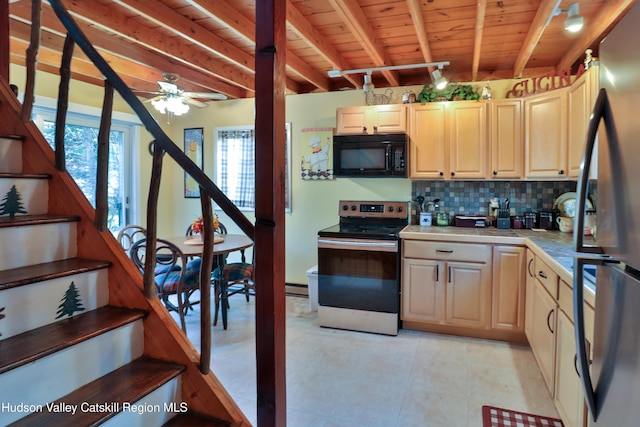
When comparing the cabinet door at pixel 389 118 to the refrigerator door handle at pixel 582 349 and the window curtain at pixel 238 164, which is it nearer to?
the window curtain at pixel 238 164

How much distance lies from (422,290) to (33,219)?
2806mm

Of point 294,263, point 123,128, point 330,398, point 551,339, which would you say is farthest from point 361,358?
point 123,128

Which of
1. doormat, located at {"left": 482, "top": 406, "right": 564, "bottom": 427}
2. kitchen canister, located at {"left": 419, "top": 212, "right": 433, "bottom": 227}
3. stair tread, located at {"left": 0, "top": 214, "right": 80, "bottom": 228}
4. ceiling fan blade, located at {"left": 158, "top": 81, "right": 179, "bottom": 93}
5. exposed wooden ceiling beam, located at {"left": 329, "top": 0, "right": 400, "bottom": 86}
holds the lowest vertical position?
doormat, located at {"left": 482, "top": 406, "right": 564, "bottom": 427}

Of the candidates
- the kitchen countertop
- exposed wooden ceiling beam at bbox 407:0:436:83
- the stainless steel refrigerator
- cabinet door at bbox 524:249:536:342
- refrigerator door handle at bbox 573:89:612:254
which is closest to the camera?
the stainless steel refrigerator

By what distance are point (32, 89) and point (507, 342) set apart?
3732mm

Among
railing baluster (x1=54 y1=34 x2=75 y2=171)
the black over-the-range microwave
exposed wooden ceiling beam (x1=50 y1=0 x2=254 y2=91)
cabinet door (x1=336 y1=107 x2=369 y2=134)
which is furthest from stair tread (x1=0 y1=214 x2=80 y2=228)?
cabinet door (x1=336 y1=107 x2=369 y2=134)

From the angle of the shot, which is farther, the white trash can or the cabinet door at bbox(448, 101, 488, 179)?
the white trash can

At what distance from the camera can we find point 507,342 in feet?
10.1

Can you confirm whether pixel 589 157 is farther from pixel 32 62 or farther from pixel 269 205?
pixel 32 62

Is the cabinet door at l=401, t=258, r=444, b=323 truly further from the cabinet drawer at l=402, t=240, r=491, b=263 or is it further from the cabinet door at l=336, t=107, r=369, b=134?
the cabinet door at l=336, t=107, r=369, b=134

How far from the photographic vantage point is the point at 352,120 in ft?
12.1

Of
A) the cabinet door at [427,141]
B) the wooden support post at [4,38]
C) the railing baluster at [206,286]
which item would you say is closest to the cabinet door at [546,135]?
the cabinet door at [427,141]

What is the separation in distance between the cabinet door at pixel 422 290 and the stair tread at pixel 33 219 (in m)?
2.53

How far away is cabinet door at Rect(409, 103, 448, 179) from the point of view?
3.43 metres
